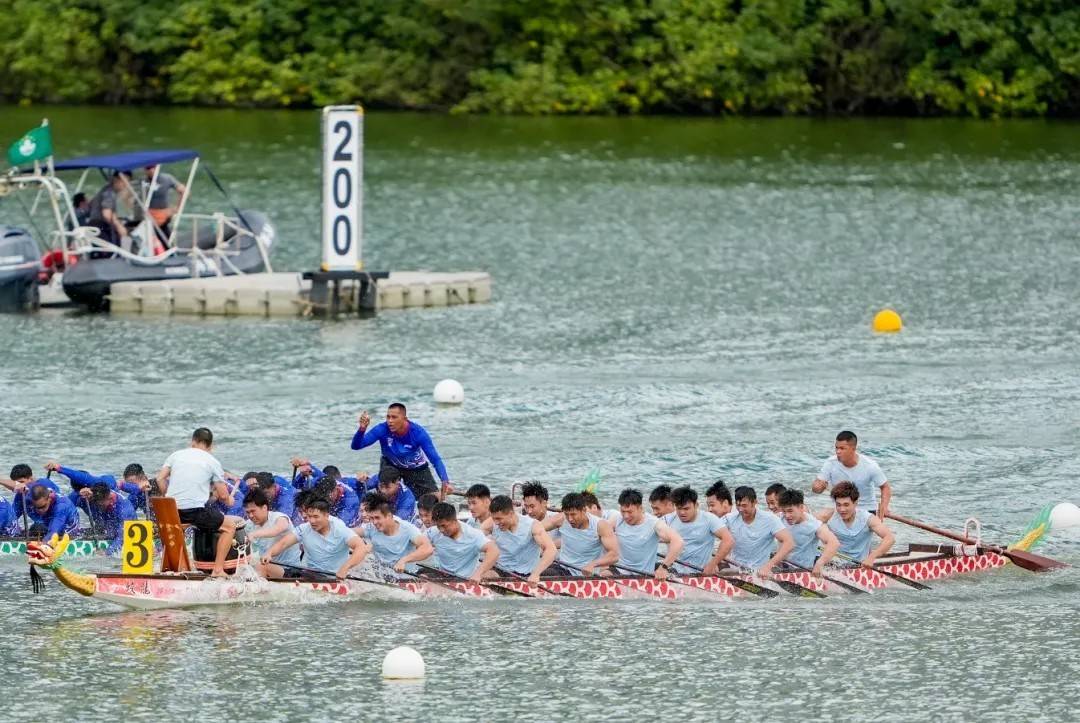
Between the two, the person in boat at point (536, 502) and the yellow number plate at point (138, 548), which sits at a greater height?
the person in boat at point (536, 502)

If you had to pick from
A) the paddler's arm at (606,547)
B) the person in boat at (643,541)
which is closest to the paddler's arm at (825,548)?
the person in boat at (643,541)

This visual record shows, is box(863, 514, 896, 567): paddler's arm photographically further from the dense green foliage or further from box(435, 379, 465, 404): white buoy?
the dense green foliage

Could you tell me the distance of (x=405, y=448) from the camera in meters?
20.9

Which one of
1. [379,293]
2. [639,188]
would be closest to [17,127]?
[639,188]

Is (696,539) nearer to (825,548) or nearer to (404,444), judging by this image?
(825,548)

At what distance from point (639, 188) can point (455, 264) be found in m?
9.35

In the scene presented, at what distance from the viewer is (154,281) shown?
109 feet

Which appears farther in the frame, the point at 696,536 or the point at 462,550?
the point at 696,536

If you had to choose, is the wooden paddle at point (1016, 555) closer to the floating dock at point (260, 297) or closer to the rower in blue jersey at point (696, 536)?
the rower in blue jersey at point (696, 536)

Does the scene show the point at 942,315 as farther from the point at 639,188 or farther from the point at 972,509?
the point at 639,188

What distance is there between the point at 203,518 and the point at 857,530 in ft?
19.9

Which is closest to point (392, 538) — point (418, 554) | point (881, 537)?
point (418, 554)

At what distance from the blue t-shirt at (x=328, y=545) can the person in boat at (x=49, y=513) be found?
273cm

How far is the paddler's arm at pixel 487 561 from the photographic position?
1908 centimetres
